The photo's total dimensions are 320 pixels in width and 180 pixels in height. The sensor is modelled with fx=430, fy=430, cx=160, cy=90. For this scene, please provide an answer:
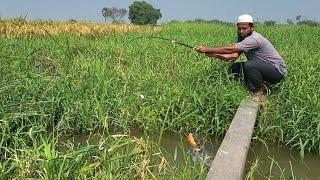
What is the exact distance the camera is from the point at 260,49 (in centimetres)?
582

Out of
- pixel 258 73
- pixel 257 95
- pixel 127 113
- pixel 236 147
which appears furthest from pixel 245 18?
pixel 236 147

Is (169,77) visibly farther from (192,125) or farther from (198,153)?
(198,153)

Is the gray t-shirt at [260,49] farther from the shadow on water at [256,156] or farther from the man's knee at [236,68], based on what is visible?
the shadow on water at [256,156]

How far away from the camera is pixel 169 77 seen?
605cm

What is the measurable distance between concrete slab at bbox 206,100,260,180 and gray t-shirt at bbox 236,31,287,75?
0.97 m

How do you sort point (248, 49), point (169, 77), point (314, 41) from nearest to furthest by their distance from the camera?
point (248, 49) < point (169, 77) < point (314, 41)

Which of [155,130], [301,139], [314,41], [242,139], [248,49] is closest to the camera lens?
[242,139]

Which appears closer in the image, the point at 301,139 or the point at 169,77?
the point at 301,139

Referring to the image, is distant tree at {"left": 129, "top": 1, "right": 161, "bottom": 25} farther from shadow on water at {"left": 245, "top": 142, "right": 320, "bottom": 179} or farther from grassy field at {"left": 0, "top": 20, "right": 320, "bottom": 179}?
shadow on water at {"left": 245, "top": 142, "right": 320, "bottom": 179}

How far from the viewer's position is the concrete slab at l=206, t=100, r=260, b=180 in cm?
297

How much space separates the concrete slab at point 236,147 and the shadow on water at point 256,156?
0.49 feet

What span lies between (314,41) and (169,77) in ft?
20.2

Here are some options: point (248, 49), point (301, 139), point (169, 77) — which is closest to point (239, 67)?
point (248, 49)

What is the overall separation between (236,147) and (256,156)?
66 centimetres
